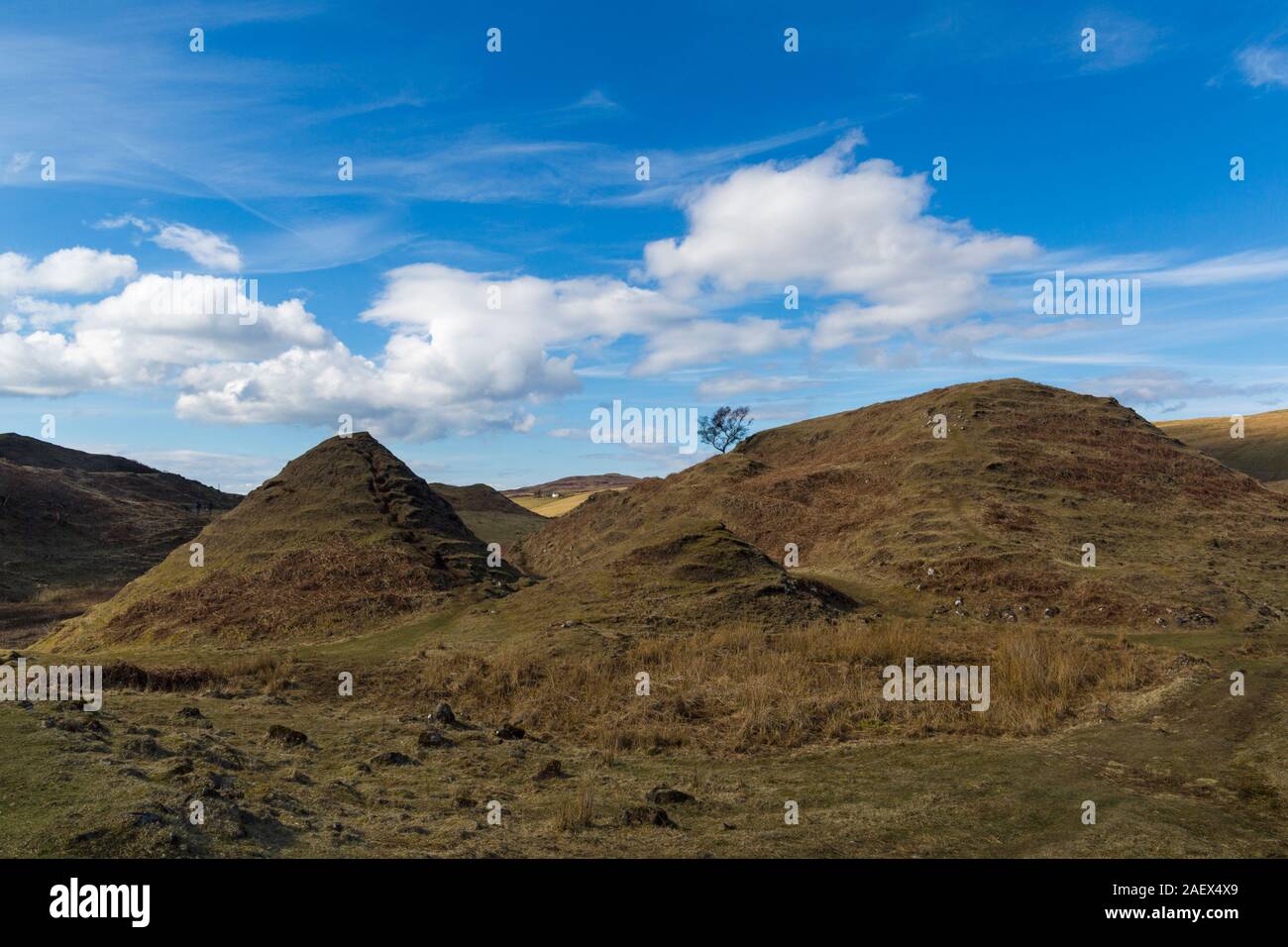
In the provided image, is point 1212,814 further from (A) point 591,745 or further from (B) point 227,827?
(B) point 227,827

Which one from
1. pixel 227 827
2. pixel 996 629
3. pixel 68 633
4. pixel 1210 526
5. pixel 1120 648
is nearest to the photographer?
pixel 227 827

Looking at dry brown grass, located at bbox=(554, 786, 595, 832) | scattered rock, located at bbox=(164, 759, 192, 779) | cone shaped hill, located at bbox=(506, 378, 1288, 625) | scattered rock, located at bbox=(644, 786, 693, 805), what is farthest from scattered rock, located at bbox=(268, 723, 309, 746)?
cone shaped hill, located at bbox=(506, 378, 1288, 625)

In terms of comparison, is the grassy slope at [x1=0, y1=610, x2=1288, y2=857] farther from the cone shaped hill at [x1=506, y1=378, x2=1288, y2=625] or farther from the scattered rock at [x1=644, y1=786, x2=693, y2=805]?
the cone shaped hill at [x1=506, y1=378, x2=1288, y2=625]

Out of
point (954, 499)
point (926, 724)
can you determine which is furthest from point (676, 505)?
point (926, 724)

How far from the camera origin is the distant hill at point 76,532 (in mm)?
49531

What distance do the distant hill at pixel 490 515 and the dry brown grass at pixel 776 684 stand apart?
170 ft

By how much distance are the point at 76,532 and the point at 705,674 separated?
70.6m

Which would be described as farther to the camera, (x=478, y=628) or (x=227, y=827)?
(x=478, y=628)

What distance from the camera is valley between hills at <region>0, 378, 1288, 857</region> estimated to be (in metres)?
9.67

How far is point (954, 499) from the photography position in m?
46.6

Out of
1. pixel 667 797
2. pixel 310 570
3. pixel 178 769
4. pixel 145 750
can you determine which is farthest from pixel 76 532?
pixel 667 797

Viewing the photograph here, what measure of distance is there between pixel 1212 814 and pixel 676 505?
51042mm

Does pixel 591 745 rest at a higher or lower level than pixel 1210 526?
lower

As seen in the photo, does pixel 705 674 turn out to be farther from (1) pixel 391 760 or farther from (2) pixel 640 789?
(1) pixel 391 760
